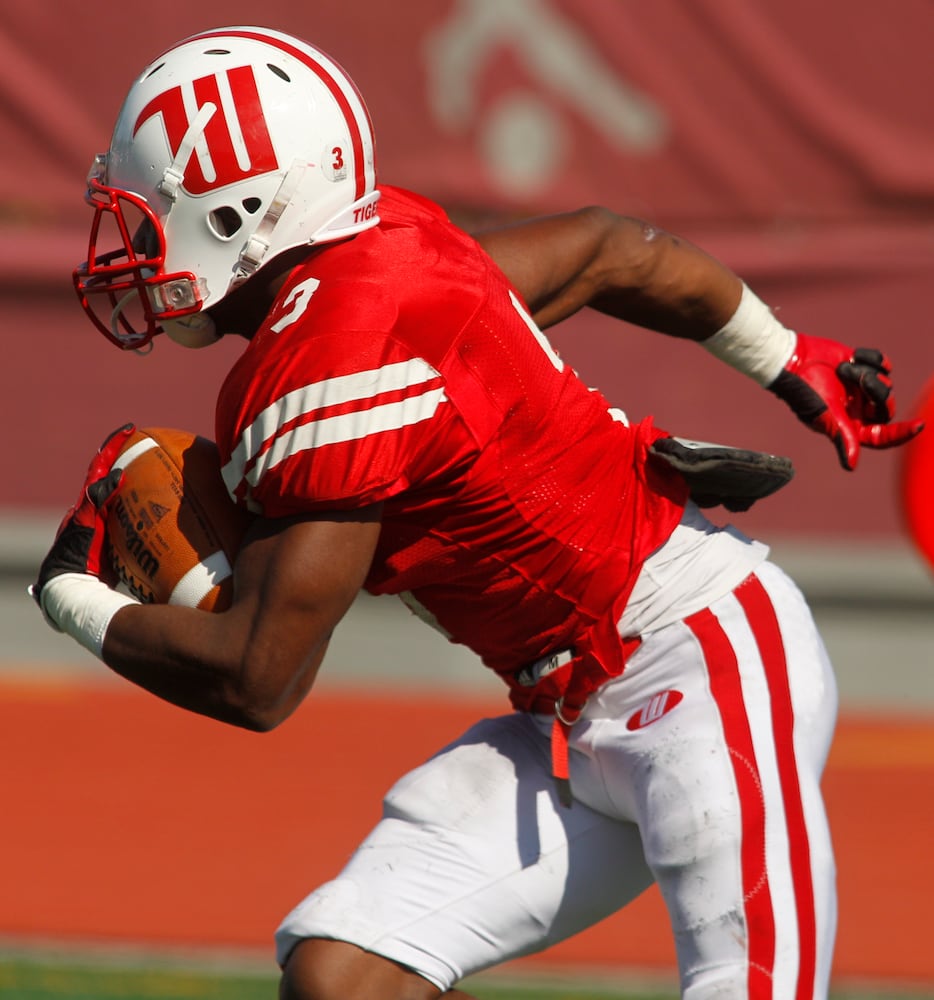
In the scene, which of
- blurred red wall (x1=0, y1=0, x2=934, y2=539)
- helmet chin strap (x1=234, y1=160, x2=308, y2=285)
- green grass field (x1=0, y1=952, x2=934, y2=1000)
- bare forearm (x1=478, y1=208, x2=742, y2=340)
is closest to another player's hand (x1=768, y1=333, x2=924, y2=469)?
bare forearm (x1=478, y1=208, x2=742, y2=340)

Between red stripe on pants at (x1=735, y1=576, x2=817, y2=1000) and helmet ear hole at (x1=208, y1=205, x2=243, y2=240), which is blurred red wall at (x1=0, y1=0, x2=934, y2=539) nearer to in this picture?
red stripe on pants at (x1=735, y1=576, x2=817, y2=1000)

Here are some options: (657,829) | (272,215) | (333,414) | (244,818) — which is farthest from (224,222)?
(244,818)

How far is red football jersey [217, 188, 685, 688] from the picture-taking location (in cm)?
218

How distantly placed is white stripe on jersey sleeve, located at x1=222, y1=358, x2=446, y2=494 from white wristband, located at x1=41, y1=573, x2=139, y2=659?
1.18 feet

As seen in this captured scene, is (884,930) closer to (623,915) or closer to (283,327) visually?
(623,915)

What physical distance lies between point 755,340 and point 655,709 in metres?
0.80

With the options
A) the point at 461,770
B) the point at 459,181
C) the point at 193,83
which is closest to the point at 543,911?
the point at 461,770

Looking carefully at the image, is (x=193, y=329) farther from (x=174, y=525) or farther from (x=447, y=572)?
(x=447, y=572)

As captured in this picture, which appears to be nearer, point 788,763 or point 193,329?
point 788,763

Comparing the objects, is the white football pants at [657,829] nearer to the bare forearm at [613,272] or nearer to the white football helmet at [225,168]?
the bare forearm at [613,272]

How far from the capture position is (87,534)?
250cm

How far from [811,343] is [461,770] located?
1.03 metres

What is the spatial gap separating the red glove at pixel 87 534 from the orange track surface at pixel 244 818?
1718mm

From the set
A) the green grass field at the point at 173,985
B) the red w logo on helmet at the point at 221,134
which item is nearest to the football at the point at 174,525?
the red w logo on helmet at the point at 221,134
